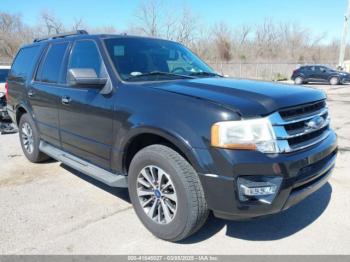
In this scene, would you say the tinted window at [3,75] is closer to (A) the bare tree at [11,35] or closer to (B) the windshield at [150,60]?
Answer: (B) the windshield at [150,60]

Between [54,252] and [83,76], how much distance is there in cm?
175

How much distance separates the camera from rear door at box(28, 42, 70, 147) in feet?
15.4

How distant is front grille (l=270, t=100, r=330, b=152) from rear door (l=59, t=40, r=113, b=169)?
68.2 inches

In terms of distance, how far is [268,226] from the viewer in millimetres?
3596

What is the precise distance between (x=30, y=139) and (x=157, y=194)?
11.0ft

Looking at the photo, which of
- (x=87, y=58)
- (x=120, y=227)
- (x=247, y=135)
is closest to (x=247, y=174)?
(x=247, y=135)

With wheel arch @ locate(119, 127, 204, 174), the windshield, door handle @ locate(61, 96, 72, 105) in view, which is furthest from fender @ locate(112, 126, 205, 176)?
door handle @ locate(61, 96, 72, 105)

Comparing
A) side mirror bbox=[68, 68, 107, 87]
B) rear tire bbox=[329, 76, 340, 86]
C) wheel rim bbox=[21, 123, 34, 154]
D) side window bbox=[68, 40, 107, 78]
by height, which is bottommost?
rear tire bbox=[329, 76, 340, 86]

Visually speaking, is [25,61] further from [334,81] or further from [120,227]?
[334,81]

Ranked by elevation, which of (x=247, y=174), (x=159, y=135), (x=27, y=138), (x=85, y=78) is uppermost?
(x=85, y=78)

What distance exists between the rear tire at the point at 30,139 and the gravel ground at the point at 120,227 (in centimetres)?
81

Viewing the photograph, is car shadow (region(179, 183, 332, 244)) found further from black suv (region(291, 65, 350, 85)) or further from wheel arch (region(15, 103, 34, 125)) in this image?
black suv (region(291, 65, 350, 85))

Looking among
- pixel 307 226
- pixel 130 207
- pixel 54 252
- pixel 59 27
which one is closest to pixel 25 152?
pixel 130 207

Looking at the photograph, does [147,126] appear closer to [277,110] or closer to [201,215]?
[201,215]
